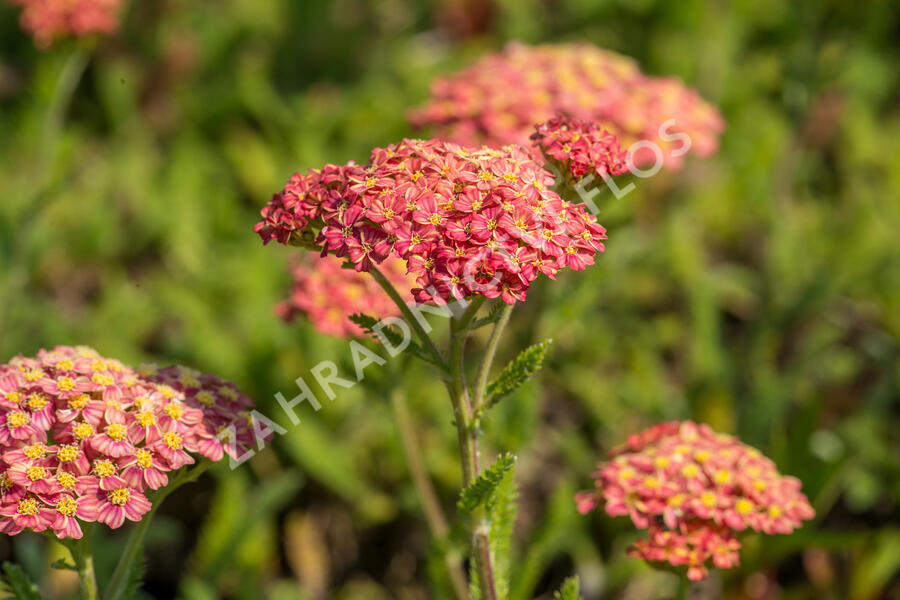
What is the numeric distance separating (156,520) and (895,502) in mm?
2298

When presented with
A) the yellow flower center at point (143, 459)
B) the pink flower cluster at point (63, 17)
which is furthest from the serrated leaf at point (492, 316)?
the pink flower cluster at point (63, 17)

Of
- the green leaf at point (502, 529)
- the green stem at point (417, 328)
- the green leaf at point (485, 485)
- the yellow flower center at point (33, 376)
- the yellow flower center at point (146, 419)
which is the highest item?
the yellow flower center at point (33, 376)

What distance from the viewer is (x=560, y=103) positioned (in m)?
2.52

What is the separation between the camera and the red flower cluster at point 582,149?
5.38ft

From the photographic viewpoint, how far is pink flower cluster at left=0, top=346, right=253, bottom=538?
1.44 meters

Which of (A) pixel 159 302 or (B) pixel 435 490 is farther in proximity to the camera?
(A) pixel 159 302

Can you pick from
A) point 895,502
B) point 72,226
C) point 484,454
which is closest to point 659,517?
point 484,454

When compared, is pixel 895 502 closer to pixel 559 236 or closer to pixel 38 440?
pixel 559 236

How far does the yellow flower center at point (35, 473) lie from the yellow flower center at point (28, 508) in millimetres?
33

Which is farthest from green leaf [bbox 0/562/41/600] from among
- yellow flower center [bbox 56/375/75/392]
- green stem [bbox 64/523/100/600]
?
yellow flower center [bbox 56/375/75/392]

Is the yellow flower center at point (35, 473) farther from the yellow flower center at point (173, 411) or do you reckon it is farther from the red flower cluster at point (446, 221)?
the red flower cluster at point (446, 221)

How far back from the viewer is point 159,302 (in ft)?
12.0

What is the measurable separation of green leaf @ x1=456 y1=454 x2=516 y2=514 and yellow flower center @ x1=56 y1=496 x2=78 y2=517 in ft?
1.90

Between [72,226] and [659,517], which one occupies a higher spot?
[72,226]
